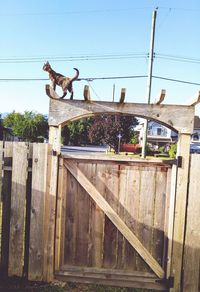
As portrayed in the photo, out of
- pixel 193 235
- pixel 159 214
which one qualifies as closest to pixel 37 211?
pixel 159 214

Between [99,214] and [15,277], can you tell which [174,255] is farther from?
[15,277]

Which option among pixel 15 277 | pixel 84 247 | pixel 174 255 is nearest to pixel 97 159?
pixel 84 247

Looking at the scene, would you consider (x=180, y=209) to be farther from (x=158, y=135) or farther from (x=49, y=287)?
(x=158, y=135)

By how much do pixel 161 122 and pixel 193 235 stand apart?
151 cm

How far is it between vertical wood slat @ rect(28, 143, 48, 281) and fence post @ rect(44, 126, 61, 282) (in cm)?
5

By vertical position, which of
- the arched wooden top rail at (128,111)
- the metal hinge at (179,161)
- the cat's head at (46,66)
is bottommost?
the metal hinge at (179,161)

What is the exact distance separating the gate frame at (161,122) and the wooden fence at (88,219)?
0.07 m

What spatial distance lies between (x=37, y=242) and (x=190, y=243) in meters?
1.99

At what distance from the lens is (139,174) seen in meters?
3.38

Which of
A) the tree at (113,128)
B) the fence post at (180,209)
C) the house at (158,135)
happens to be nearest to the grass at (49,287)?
the fence post at (180,209)

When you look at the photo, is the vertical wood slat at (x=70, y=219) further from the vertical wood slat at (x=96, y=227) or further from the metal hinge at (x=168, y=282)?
the metal hinge at (x=168, y=282)

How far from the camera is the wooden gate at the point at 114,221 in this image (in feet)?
11.0

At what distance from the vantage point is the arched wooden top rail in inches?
125

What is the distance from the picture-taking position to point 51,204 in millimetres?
3338
